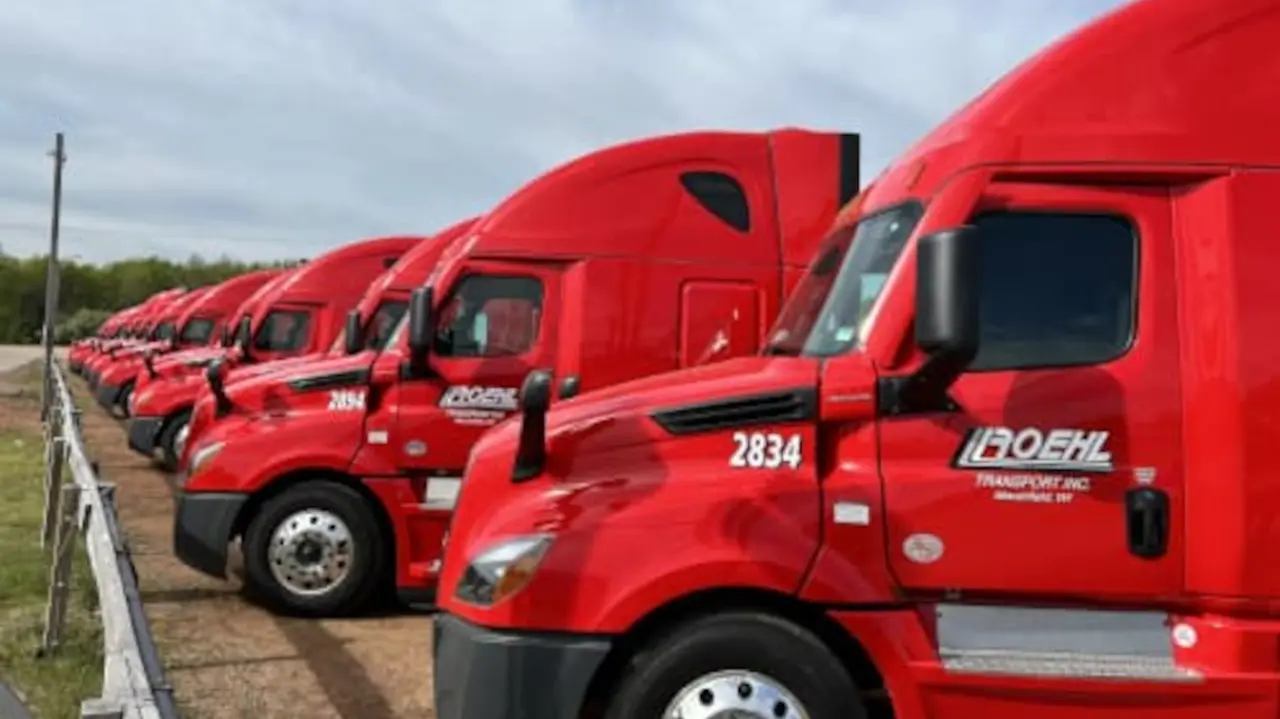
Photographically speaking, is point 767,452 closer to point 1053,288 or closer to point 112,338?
point 1053,288

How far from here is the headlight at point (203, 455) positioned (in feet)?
28.4

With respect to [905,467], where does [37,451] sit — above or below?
below

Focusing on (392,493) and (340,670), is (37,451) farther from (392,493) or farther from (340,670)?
(340,670)

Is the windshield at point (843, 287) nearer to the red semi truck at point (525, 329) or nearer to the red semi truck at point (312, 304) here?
the red semi truck at point (525, 329)

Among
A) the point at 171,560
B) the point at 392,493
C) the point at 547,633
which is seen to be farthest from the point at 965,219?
the point at 171,560

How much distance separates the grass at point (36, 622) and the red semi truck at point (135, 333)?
17.0m

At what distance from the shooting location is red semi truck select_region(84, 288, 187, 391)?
3002 cm

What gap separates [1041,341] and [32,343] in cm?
8006

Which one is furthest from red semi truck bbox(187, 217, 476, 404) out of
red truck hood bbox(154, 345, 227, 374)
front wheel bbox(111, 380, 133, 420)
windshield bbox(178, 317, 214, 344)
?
front wheel bbox(111, 380, 133, 420)

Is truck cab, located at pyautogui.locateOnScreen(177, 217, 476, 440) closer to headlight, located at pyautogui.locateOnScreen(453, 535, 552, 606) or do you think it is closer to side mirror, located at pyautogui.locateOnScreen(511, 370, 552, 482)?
side mirror, located at pyautogui.locateOnScreen(511, 370, 552, 482)

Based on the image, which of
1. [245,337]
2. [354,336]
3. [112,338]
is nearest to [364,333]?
[354,336]

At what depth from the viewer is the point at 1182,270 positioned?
176 inches

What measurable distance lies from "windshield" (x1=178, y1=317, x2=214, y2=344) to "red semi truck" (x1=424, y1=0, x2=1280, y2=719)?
2006cm

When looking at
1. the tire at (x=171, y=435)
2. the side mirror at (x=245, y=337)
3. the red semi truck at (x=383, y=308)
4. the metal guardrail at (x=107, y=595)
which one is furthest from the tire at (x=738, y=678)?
the tire at (x=171, y=435)
